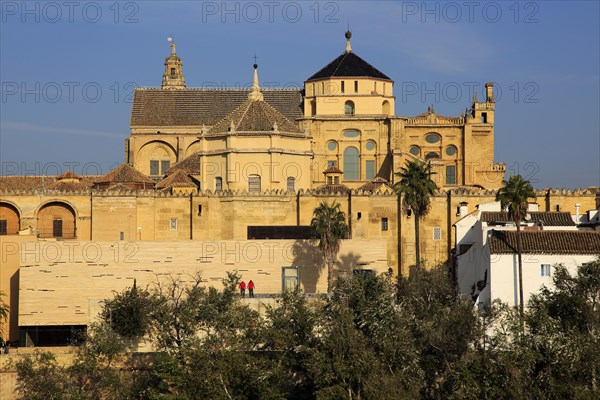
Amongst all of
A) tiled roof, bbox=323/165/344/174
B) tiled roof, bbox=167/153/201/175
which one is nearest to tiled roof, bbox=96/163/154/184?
tiled roof, bbox=167/153/201/175

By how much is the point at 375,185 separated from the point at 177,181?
36.5ft

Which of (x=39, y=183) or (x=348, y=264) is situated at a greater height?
(x=39, y=183)

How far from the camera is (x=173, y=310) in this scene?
6431cm

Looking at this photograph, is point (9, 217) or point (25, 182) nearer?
point (9, 217)

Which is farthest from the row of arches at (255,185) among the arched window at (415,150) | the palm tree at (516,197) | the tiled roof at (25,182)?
the palm tree at (516,197)

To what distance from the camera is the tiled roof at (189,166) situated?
93.1 meters

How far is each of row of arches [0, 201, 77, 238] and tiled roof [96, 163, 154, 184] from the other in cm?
537

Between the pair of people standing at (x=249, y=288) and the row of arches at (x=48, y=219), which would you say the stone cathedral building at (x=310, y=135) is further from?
the pair of people standing at (x=249, y=288)

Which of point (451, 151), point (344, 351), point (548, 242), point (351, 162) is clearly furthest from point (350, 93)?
point (344, 351)

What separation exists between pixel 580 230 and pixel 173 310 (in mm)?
20343

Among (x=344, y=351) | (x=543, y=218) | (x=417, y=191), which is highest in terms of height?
(x=417, y=191)

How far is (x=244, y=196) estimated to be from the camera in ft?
273

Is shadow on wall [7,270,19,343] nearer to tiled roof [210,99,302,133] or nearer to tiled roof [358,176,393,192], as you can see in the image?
tiled roof [210,99,302,133]

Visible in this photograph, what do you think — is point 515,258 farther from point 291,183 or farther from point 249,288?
point 291,183
